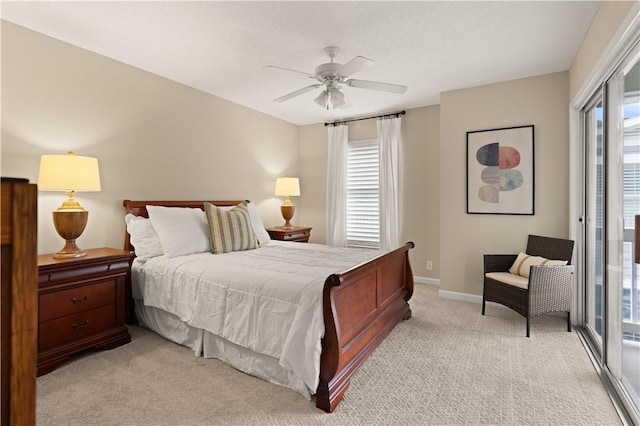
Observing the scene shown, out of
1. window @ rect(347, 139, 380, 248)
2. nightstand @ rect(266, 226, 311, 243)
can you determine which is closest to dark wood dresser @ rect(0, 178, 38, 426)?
nightstand @ rect(266, 226, 311, 243)

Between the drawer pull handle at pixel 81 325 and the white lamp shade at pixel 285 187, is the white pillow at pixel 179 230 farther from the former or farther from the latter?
the white lamp shade at pixel 285 187

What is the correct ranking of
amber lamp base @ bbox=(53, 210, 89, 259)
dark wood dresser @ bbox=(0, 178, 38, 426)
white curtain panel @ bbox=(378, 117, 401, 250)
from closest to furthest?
dark wood dresser @ bbox=(0, 178, 38, 426)
amber lamp base @ bbox=(53, 210, 89, 259)
white curtain panel @ bbox=(378, 117, 401, 250)

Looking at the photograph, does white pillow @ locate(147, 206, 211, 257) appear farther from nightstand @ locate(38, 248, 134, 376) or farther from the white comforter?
nightstand @ locate(38, 248, 134, 376)

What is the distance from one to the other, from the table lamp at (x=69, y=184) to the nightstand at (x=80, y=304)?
6.9 inches

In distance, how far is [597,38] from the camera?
243 cm

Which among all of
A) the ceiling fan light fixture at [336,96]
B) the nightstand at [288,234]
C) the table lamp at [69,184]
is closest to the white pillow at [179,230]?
the table lamp at [69,184]

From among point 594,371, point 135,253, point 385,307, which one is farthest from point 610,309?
point 135,253

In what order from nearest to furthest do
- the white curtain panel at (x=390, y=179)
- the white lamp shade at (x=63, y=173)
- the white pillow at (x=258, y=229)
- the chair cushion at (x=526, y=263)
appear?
the white lamp shade at (x=63, y=173), the chair cushion at (x=526, y=263), the white pillow at (x=258, y=229), the white curtain panel at (x=390, y=179)

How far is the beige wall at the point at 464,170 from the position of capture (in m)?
3.58

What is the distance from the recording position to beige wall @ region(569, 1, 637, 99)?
6.47ft

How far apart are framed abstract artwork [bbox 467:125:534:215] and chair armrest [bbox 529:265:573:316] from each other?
2.87ft

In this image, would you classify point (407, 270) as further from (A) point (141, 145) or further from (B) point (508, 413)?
(A) point (141, 145)

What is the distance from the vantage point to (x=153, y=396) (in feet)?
6.93

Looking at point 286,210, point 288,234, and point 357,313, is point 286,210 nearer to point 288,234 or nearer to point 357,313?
point 288,234
